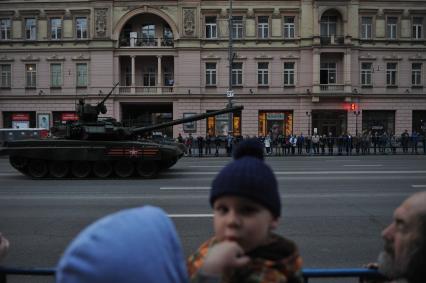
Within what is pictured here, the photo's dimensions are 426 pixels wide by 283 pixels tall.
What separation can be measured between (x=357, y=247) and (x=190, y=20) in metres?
38.7

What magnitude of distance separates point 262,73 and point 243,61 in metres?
2.00

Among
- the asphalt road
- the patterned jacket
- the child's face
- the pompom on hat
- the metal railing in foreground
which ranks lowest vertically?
the asphalt road

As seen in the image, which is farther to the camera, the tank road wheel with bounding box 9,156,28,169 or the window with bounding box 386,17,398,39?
the window with bounding box 386,17,398,39

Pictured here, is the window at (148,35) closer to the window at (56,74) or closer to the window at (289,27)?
the window at (56,74)

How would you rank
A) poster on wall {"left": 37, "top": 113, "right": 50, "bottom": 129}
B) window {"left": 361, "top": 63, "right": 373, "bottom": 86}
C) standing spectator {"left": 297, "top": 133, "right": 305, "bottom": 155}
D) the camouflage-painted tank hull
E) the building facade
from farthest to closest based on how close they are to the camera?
poster on wall {"left": 37, "top": 113, "right": 50, "bottom": 129} < window {"left": 361, "top": 63, "right": 373, "bottom": 86} < the building facade < standing spectator {"left": 297, "top": 133, "right": 305, "bottom": 155} < the camouflage-painted tank hull

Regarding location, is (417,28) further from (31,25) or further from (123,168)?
(123,168)

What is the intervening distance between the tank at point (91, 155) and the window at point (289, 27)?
28.7 m

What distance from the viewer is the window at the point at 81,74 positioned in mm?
44156

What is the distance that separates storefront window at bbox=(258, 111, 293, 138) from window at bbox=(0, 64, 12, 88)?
2292 centimetres

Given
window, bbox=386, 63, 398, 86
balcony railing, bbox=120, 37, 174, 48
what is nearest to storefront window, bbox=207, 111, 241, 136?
balcony railing, bbox=120, 37, 174, 48

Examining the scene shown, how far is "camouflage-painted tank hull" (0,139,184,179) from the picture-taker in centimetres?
1620

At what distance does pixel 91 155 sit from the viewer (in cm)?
1625

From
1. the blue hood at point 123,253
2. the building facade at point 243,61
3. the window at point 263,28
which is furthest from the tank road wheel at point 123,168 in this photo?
the window at point 263,28

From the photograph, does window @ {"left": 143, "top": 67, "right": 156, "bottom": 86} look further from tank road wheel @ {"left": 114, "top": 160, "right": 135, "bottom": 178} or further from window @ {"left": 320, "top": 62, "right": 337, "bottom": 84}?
tank road wheel @ {"left": 114, "top": 160, "right": 135, "bottom": 178}
